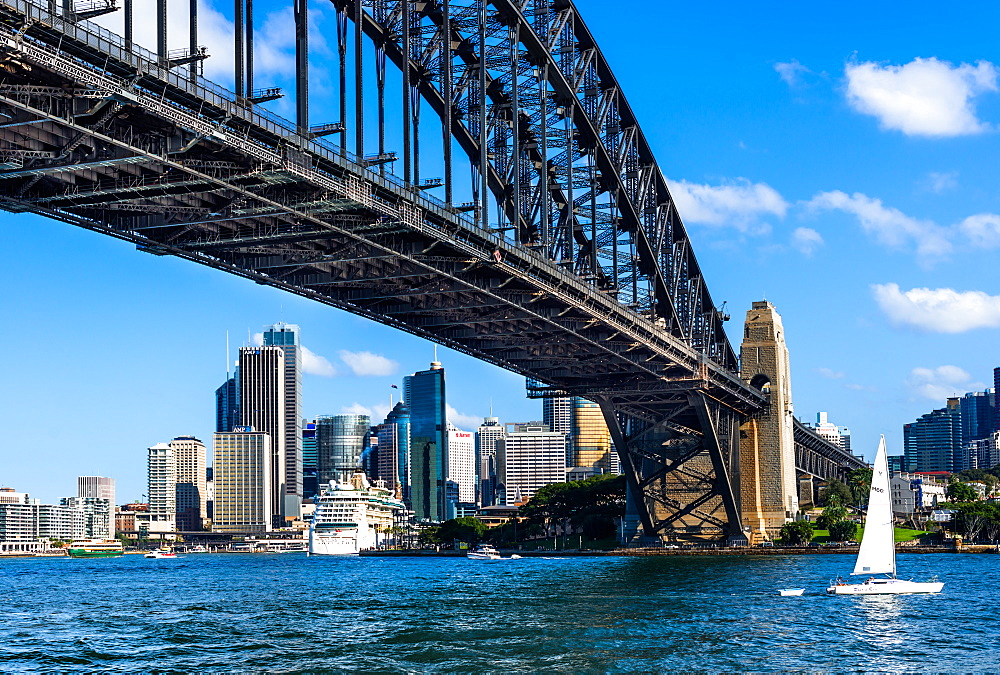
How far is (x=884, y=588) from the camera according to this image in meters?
60.2

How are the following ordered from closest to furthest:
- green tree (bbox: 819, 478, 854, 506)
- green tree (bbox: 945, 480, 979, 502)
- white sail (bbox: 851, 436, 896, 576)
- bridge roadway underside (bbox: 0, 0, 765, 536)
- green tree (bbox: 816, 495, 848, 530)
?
1. bridge roadway underside (bbox: 0, 0, 765, 536)
2. white sail (bbox: 851, 436, 896, 576)
3. green tree (bbox: 816, 495, 848, 530)
4. green tree (bbox: 945, 480, 979, 502)
5. green tree (bbox: 819, 478, 854, 506)

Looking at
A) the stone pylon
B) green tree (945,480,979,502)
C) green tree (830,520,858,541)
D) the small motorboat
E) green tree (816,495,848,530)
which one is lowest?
the small motorboat

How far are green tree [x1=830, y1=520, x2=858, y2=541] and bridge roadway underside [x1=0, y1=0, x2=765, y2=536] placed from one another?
47.8 m

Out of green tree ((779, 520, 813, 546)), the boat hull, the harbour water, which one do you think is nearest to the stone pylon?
green tree ((779, 520, 813, 546))

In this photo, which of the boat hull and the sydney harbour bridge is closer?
the sydney harbour bridge

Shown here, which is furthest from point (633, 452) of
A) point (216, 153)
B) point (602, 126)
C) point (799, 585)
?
point (216, 153)

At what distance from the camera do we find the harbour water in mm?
37562

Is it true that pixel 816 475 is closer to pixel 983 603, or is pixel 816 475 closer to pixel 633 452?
pixel 633 452

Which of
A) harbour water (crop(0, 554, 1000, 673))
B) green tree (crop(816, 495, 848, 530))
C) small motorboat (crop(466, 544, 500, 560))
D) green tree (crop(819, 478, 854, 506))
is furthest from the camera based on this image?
green tree (crop(819, 478, 854, 506))

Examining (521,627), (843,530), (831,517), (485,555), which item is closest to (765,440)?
(843,530)

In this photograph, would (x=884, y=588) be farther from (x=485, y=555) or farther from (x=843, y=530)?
(x=485, y=555)

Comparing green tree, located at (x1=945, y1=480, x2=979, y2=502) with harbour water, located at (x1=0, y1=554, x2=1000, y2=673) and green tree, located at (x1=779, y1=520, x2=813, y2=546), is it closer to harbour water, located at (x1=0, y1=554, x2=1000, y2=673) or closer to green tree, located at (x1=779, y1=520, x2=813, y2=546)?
green tree, located at (x1=779, y1=520, x2=813, y2=546)

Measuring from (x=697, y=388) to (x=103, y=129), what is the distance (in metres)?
68.8

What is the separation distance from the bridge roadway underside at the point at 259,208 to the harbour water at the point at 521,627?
14.5 m
